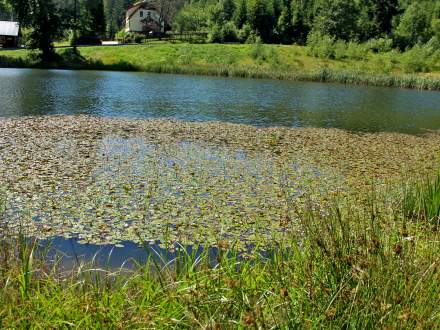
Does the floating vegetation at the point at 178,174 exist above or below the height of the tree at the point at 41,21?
below

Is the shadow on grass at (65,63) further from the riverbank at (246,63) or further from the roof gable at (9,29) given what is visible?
the roof gable at (9,29)

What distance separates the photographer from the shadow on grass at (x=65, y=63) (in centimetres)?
5075

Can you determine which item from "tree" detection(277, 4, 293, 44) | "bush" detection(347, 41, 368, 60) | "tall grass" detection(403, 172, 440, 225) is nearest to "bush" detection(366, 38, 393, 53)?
"bush" detection(347, 41, 368, 60)

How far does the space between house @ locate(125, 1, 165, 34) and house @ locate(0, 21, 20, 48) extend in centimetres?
2867

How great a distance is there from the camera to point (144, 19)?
89.8 m

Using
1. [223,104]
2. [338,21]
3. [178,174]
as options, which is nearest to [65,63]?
[223,104]

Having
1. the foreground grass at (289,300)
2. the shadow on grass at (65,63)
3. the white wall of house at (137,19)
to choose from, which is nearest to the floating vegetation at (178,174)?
the foreground grass at (289,300)

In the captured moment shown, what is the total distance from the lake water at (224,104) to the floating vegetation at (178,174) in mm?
2822

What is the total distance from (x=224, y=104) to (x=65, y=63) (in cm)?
3250

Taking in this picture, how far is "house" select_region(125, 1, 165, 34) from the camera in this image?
296ft

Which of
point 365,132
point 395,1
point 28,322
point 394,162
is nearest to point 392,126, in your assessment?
point 365,132

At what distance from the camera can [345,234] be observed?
13.4 ft

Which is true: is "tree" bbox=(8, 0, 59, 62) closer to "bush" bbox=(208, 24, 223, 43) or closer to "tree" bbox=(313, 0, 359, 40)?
"bush" bbox=(208, 24, 223, 43)

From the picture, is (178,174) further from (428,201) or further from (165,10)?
(165,10)
